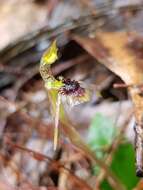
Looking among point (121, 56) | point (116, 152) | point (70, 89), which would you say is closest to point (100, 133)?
point (116, 152)

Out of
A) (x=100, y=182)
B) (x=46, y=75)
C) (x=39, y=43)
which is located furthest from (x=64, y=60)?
(x=46, y=75)

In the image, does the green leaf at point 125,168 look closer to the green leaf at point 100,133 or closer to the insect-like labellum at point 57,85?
the green leaf at point 100,133

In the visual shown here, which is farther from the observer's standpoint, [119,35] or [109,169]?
[119,35]

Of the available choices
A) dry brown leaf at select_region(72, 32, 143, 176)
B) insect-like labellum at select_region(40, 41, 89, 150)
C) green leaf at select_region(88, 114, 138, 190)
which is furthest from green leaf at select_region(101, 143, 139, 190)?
insect-like labellum at select_region(40, 41, 89, 150)

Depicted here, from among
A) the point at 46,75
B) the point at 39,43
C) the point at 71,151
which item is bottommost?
the point at 71,151

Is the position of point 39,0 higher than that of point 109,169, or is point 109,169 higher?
point 39,0

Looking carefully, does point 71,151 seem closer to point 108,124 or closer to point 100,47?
point 108,124

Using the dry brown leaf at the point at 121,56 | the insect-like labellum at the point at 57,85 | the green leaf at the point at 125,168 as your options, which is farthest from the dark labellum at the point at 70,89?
the green leaf at the point at 125,168

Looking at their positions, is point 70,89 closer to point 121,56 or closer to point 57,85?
point 57,85
